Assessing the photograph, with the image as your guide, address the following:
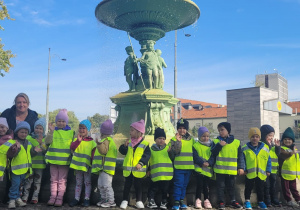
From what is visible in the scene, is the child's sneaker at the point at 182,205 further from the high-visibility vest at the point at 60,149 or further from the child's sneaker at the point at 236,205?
the high-visibility vest at the point at 60,149

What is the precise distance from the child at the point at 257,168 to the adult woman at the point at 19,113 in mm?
4036

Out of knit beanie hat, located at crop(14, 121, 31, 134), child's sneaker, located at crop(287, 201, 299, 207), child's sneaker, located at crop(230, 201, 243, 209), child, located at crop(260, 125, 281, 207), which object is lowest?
child's sneaker, located at crop(287, 201, 299, 207)

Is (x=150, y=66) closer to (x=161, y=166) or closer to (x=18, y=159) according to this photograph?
(x=161, y=166)

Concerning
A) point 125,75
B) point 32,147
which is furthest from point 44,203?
point 125,75

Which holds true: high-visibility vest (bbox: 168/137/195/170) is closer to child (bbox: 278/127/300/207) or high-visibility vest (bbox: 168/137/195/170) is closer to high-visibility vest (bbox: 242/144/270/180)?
high-visibility vest (bbox: 242/144/270/180)

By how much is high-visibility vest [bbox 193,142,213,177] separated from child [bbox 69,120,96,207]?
178 centimetres

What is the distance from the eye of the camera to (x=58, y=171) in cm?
553

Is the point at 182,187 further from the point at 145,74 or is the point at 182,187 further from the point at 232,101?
the point at 232,101

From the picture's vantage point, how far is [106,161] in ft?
17.4

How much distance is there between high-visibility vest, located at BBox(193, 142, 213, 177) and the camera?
5422 mm

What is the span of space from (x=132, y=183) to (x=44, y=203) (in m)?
1.60

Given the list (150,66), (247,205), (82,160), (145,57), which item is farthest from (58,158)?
(145,57)

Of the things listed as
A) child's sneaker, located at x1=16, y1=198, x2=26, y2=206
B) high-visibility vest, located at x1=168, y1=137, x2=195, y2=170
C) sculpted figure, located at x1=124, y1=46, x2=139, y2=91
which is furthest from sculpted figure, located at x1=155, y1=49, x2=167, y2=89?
child's sneaker, located at x1=16, y1=198, x2=26, y2=206

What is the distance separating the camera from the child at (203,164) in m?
5.38
